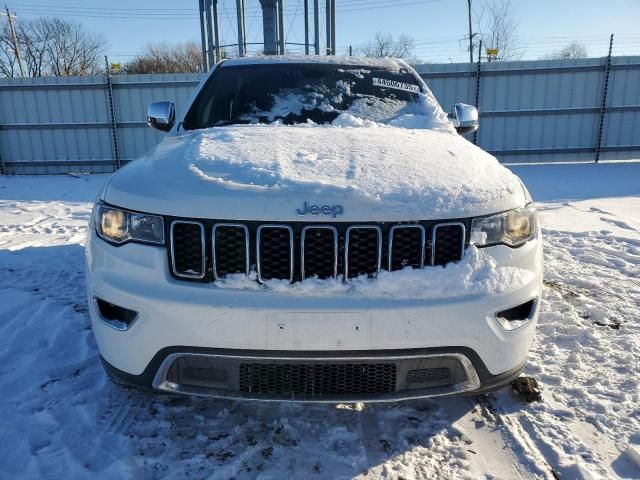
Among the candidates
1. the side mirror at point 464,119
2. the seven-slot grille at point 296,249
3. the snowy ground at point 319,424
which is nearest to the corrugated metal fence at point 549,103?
the side mirror at point 464,119

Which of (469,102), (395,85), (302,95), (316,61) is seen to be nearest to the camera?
(302,95)

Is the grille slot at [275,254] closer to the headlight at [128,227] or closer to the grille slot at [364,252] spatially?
the grille slot at [364,252]

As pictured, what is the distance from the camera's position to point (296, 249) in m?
1.83

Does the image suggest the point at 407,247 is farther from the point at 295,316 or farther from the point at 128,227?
the point at 128,227

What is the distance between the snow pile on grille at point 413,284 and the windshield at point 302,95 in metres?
1.57

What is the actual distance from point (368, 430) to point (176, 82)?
37.6 feet

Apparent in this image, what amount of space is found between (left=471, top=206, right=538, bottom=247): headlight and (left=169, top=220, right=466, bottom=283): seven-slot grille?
0.32 feet

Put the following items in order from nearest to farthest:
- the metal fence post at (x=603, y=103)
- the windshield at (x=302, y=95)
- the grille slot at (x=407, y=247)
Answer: the grille slot at (x=407, y=247) → the windshield at (x=302, y=95) → the metal fence post at (x=603, y=103)

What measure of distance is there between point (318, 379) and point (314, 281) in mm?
374

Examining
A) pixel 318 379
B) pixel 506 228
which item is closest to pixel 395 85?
pixel 506 228

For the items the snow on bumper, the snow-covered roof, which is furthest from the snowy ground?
the snow-covered roof

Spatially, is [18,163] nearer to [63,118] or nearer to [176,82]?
[63,118]

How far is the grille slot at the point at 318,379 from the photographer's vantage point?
6.03 feet

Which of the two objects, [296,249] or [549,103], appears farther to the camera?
[549,103]
